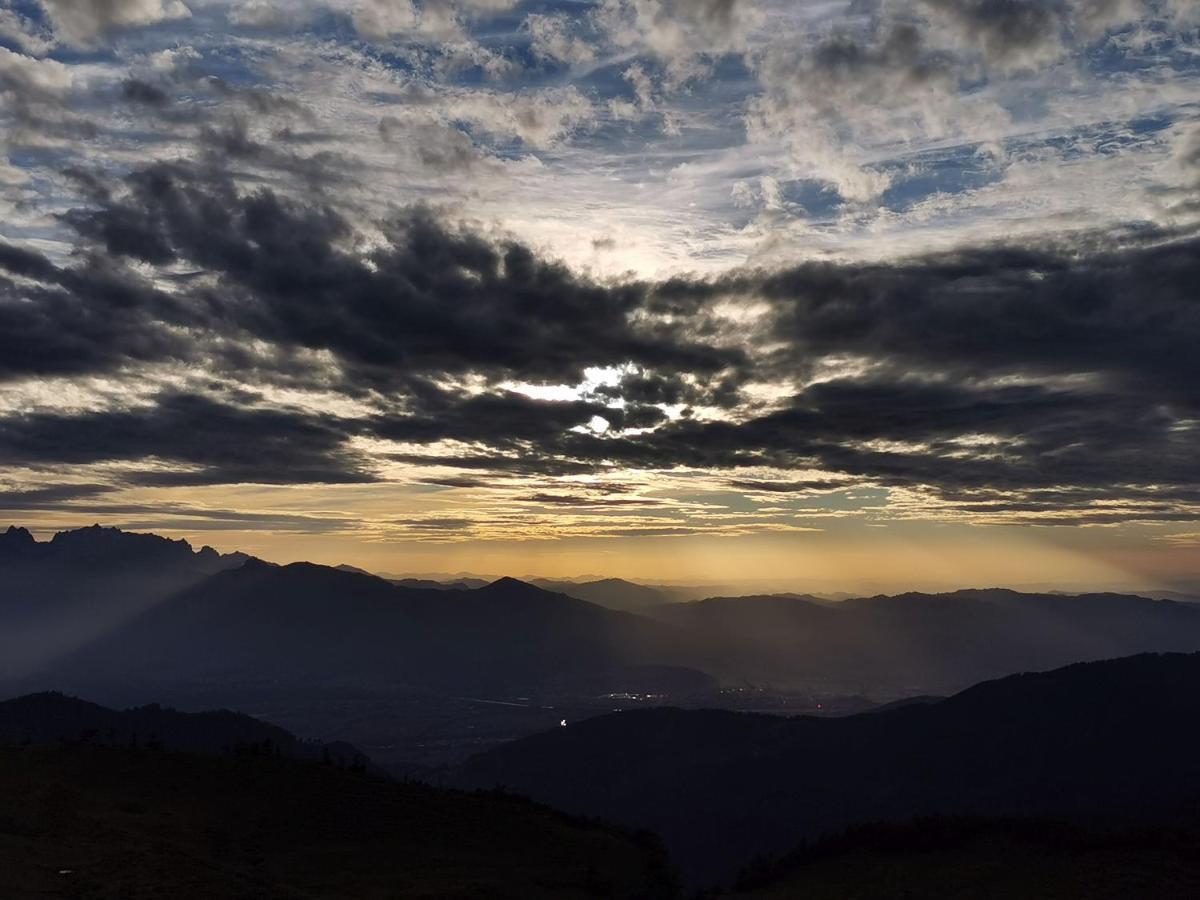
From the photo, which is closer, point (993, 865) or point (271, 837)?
point (271, 837)

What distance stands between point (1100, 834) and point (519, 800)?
49.8m

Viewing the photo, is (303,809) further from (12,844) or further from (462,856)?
(12,844)

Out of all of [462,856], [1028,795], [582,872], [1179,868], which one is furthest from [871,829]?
[1028,795]

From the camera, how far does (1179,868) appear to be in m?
55.8

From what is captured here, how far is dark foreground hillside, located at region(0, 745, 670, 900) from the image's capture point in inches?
1681

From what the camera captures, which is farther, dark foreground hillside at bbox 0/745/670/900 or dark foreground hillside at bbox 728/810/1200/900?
dark foreground hillside at bbox 728/810/1200/900

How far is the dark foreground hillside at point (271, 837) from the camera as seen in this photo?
42.7 metres

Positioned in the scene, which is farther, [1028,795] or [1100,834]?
[1028,795]

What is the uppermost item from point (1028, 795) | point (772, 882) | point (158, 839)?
point (158, 839)

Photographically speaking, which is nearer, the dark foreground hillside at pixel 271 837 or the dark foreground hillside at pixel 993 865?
the dark foreground hillside at pixel 271 837

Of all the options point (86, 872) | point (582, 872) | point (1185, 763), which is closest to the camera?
point (86, 872)

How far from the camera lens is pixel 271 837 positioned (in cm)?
6091

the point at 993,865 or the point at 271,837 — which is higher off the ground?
the point at 271,837

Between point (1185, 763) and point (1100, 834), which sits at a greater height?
point (1100, 834)
